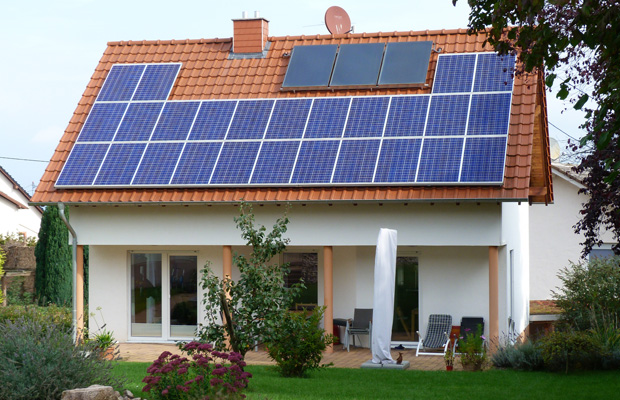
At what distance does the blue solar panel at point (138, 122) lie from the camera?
18.1m

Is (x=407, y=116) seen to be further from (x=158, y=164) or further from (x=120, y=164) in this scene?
(x=120, y=164)

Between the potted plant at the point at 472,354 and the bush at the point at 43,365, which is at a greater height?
the bush at the point at 43,365

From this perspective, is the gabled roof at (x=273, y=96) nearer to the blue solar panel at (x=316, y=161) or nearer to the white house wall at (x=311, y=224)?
the blue solar panel at (x=316, y=161)

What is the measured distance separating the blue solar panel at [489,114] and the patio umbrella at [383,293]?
131 inches

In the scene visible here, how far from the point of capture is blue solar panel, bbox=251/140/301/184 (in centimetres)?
1634

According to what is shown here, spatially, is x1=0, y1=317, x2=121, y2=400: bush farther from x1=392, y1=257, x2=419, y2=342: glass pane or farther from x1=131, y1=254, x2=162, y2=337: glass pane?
x1=392, y1=257, x2=419, y2=342: glass pane

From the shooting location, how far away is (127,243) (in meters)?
17.5

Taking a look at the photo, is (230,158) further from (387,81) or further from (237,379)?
(237,379)

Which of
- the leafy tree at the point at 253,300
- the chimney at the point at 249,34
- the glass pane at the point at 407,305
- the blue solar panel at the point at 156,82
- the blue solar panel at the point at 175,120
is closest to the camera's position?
the leafy tree at the point at 253,300

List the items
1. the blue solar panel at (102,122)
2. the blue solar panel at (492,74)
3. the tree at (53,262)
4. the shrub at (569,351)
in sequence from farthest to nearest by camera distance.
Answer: the tree at (53,262) < the blue solar panel at (102,122) < the blue solar panel at (492,74) < the shrub at (569,351)

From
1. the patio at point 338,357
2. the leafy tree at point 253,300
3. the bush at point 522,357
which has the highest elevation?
the leafy tree at point 253,300

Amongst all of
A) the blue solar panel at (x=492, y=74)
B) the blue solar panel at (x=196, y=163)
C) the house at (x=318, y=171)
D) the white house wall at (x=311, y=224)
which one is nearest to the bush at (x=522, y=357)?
the house at (x=318, y=171)

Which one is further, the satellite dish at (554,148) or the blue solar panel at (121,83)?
the satellite dish at (554,148)

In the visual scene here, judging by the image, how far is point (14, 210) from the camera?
37000 millimetres
